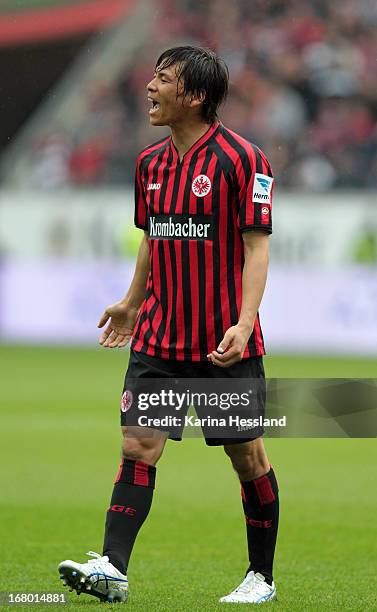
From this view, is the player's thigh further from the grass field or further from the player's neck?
the player's neck

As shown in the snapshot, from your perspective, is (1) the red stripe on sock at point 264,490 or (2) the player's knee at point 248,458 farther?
(1) the red stripe on sock at point 264,490

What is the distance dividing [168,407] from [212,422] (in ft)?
0.54

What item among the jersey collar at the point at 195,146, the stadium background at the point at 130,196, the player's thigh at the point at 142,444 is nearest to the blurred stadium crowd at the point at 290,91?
the stadium background at the point at 130,196

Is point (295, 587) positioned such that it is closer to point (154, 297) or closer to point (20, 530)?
point (154, 297)

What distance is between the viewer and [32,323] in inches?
745

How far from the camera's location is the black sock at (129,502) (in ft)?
14.4

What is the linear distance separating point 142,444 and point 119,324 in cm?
60

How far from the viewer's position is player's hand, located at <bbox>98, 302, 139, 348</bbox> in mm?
4844

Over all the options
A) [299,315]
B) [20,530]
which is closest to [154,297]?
[20,530]

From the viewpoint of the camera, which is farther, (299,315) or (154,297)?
(299,315)

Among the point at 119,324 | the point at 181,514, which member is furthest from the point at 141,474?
the point at 181,514

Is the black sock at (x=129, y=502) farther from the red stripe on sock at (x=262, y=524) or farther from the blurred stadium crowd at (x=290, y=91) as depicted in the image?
the blurred stadium crowd at (x=290, y=91)

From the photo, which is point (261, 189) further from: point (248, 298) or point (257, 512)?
point (257, 512)

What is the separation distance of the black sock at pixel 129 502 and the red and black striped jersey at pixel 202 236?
16.0 inches
